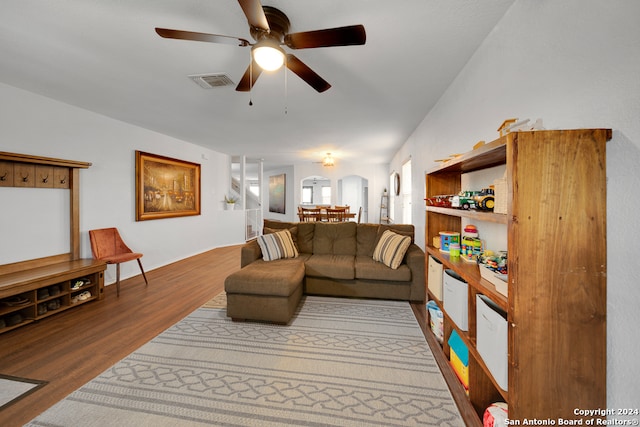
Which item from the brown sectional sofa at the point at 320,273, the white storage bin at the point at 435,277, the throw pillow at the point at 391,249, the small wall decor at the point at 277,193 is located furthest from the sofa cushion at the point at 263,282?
the small wall decor at the point at 277,193

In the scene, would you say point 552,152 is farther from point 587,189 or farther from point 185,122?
point 185,122

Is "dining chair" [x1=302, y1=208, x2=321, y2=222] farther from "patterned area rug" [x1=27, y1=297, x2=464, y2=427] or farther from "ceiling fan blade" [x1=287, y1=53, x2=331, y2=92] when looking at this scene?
"ceiling fan blade" [x1=287, y1=53, x2=331, y2=92]

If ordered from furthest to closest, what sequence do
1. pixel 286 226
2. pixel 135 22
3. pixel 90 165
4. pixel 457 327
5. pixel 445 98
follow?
pixel 286 226
pixel 90 165
pixel 445 98
pixel 135 22
pixel 457 327

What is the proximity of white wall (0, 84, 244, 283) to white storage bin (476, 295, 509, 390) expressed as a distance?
Result: 169 inches

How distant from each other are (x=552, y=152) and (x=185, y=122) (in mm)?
4297

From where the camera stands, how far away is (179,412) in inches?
56.2

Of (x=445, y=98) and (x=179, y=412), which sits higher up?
(x=445, y=98)

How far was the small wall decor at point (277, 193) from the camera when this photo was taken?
8578 millimetres

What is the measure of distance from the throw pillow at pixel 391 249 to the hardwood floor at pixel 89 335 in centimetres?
221

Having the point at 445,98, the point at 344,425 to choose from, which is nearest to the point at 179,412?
the point at 344,425

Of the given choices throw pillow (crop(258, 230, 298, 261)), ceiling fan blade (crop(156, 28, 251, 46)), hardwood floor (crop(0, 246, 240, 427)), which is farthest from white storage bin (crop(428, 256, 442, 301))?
hardwood floor (crop(0, 246, 240, 427))

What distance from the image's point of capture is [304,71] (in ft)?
5.82

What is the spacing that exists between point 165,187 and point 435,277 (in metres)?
4.68

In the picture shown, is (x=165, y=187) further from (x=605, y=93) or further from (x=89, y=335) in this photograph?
(x=605, y=93)
